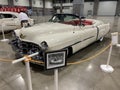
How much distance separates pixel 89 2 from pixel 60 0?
9.91 m

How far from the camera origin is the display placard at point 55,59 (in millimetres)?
1626

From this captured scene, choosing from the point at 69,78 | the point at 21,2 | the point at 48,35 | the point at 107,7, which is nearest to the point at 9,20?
the point at 48,35

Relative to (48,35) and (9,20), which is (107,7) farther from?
(48,35)

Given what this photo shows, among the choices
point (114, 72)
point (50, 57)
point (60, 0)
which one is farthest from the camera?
point (60, 0)

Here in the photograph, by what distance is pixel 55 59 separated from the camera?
5.54 feet

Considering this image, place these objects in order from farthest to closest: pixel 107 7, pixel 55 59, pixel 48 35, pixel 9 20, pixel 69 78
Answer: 1. pixel 107 7
2. pixel 9 20
3. pixel 48 35
4. pixel 69 78
5. pixel 55 59

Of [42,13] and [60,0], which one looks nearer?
[42,13]

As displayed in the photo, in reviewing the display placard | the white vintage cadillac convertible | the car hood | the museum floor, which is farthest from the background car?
the display placard

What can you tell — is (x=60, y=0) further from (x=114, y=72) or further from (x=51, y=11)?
(x=114, y=72)

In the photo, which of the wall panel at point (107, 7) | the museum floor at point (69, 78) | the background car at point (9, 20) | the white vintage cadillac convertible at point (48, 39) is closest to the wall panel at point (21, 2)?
the background car at point (9, 20)

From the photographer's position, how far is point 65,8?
37.8m

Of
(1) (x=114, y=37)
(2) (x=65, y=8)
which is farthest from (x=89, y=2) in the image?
(1) (x=114, y=37)

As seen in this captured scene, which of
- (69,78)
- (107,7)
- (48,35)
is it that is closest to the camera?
(69,78)

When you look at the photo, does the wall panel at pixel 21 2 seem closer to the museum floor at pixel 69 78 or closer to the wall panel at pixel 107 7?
the wall panel at pixel 107 7
